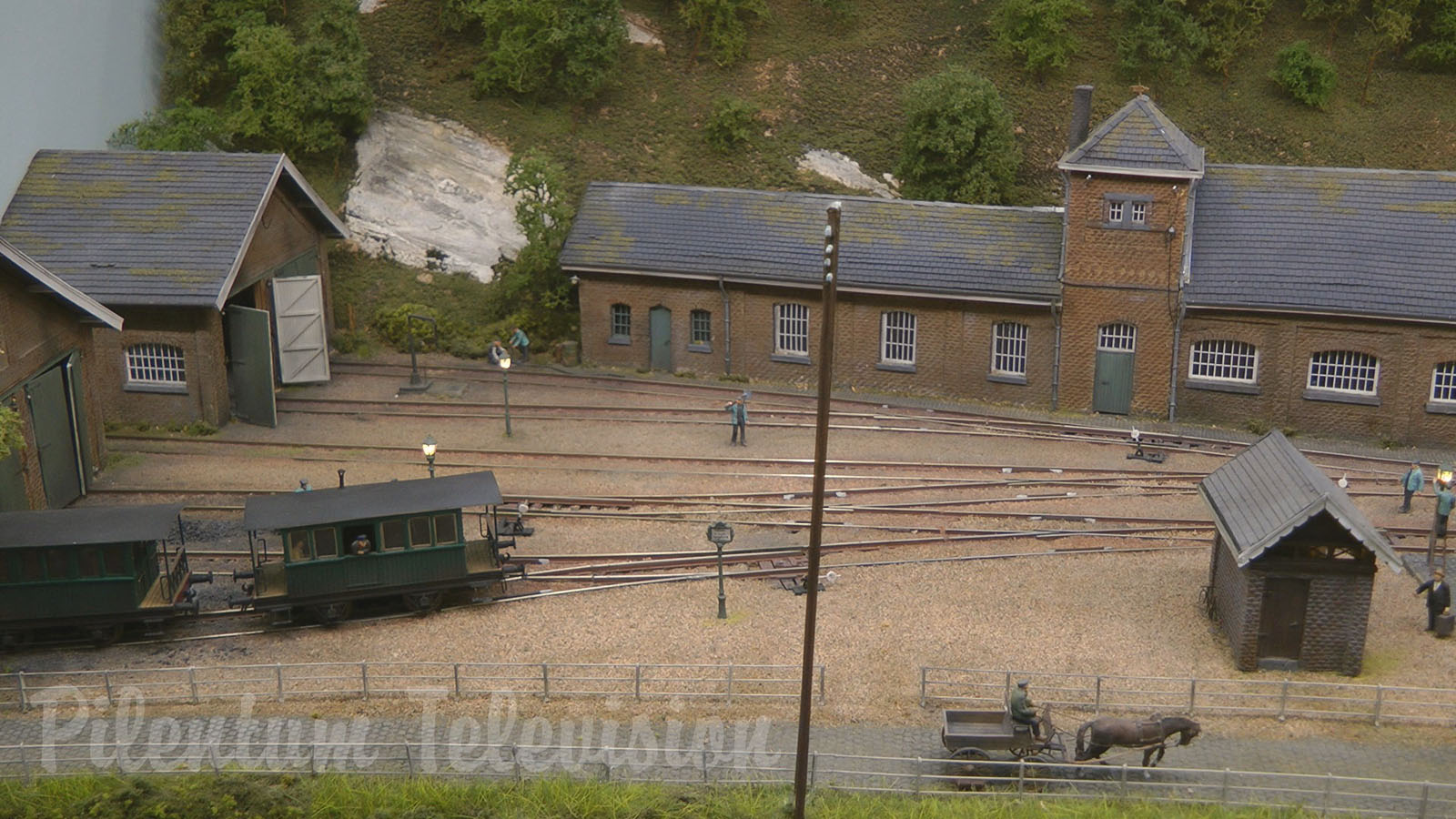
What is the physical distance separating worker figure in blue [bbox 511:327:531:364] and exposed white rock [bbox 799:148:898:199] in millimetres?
12336

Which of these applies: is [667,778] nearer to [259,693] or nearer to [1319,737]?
[259,693]

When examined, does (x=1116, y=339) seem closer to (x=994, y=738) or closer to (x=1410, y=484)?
(x=1410, y=484)

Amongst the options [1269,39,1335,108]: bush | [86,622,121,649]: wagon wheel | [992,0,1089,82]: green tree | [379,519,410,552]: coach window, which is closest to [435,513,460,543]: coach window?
[379,519,410,552]: coach window

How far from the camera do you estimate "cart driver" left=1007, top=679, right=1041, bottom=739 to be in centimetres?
2106

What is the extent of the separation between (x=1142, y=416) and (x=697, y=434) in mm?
11856

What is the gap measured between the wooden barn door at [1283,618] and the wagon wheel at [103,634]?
789 inches

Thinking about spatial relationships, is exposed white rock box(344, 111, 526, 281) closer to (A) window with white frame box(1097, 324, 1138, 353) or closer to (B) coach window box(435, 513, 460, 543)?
(A) window with white frame box(1097, 324, 1138, 353)

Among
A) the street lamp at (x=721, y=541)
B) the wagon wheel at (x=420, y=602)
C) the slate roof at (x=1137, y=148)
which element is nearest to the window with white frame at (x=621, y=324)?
the slate roof at (x=1137, y=148)

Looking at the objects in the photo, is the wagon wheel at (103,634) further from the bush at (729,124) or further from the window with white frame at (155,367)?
the bush at (729,124)

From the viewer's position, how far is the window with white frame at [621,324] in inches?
1672

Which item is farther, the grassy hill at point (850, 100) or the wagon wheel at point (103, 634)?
the grassy hill at point (850, 100)

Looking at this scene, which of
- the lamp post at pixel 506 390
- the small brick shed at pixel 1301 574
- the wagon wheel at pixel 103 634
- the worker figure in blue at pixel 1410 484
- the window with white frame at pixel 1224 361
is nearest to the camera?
the small brick shed at pixel 1301 574

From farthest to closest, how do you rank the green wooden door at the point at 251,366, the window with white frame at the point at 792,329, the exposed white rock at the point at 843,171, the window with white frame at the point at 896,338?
the exposed white rock at the point at 843,171 < the window with white frame at the point at 792,329 < the window with white frame at the point at 896,338 < the green wooden door at the point at 251,366

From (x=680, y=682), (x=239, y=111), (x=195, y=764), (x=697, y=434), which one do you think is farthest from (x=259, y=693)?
(x=239, y=111)
